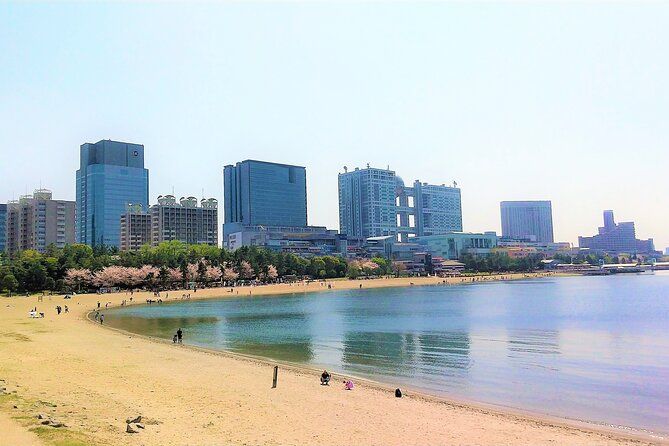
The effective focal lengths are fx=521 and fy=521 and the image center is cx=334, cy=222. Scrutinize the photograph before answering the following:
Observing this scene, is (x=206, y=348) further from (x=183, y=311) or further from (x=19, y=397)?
(x=183, y=311)

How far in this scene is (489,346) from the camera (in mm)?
39750

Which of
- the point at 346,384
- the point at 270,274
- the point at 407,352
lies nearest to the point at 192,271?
the point at 270,274

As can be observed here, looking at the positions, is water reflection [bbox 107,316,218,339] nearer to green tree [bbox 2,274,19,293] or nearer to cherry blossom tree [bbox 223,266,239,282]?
green tree [bbox 2,274,19,293]

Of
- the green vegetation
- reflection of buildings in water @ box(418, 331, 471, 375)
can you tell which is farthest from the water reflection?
the green vegetation

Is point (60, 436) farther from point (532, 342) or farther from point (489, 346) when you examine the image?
point (532, 342)

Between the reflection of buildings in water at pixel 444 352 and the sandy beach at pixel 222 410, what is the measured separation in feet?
23.0

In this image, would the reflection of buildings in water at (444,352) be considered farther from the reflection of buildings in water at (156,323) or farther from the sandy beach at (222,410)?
the reflection of buildings in water at (156,323)

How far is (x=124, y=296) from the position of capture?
99812 mm

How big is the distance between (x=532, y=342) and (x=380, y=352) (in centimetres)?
1286

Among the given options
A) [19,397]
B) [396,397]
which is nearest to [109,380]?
[19,397]

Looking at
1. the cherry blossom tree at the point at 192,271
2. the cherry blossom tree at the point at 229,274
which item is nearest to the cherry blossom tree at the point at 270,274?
the cherry blossom tree at the point at 229,274

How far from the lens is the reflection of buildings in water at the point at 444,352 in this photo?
32.2 metres

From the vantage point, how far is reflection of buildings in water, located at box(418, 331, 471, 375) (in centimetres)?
3216

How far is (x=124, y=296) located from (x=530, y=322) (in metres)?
75.4
